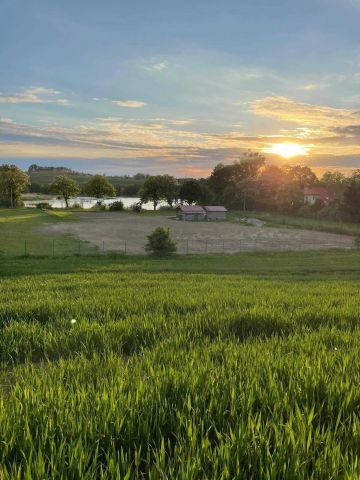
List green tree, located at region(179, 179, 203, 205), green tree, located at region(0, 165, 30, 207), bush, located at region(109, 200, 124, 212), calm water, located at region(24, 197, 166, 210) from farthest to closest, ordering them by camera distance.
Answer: calm water, located at region(24, 197, 166, 210)
green tree, located at region(179, 179, 203, 205)
bush, located at region(109, 200, 124, 212)
green tree, located at region(0, 165, 30, 207)

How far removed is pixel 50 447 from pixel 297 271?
2279cm

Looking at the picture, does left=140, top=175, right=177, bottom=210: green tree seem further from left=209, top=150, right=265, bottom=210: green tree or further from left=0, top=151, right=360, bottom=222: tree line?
left=209, top=150, right=265, bottom=210: green tree

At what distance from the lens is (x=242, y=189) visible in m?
106

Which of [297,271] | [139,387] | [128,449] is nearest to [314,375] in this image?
[139,387]

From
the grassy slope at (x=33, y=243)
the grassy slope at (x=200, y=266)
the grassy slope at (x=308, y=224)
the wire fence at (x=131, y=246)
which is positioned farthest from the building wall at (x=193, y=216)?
the grassy slope at (x=200, y=266)

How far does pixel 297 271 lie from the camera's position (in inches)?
957

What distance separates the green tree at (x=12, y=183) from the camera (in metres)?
102

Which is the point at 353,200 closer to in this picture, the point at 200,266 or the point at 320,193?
the point at 320,193

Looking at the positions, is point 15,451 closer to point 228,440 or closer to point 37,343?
point 228,440

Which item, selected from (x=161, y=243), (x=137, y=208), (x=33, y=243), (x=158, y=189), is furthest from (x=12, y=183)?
(x=161, y=243)

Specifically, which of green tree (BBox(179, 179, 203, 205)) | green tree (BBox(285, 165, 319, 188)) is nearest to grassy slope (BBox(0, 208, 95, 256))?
green tree (BBox(179, 179, 203, 205))

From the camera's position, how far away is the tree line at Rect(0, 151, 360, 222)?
253ft

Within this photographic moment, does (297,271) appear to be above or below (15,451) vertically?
below

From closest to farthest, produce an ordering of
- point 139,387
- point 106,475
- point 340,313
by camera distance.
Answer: point 106,475
point 139,387
point 340,313
